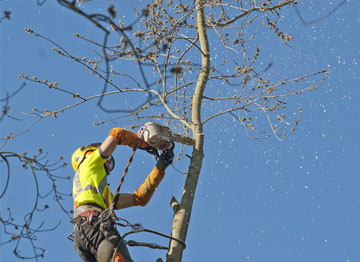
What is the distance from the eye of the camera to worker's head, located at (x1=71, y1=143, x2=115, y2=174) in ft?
18.7

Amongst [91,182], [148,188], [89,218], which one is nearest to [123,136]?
[91,182]

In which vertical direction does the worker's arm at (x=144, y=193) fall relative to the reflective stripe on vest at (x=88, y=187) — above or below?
above

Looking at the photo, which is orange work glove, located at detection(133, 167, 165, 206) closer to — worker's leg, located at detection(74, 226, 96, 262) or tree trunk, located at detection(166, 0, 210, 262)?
tree trunk, located at detection(166, 0, 210, 262)

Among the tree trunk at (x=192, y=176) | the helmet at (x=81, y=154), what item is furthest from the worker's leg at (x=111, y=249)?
the helmet at (x=81, y=154)

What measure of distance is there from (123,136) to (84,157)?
1.81ft

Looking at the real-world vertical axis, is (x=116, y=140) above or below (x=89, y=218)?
above

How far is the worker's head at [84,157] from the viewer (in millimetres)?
5696

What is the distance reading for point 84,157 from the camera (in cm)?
570

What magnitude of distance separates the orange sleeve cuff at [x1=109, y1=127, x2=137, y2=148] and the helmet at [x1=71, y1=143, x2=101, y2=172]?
493 mm

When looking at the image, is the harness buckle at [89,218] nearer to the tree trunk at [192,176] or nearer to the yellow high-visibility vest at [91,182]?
the yellow high-visibility vest at [91,182]

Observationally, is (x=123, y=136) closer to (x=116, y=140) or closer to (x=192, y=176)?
(x=116, y=140)

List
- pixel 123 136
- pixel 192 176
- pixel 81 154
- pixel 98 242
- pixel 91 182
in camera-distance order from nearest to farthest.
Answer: pixel 98 242, pixel 192 176, pixel 123 136, pixel 91 182, pixel 81 154

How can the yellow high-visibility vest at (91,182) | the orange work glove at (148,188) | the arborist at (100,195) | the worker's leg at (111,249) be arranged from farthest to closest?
the orange work glove at (148,188), the yellow high-visibility vest at (91,182), the arborist at (100,195), the worker's leg at (111,249)

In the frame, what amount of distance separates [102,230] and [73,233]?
465mm
